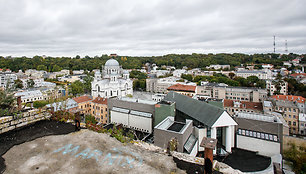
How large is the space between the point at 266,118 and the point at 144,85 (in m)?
57.3

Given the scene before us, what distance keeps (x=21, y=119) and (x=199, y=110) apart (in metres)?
17.1

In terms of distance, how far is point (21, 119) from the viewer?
7.75 meters

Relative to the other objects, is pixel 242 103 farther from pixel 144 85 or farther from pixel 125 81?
pixel 144 85

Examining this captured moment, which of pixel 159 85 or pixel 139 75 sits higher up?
pixel 139 75

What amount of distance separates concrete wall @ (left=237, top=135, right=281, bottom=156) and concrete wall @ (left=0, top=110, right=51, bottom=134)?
19.7m

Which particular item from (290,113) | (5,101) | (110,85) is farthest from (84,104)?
(290,113)

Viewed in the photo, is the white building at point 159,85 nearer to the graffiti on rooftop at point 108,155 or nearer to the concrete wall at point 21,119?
the concrete wall at point 21,119

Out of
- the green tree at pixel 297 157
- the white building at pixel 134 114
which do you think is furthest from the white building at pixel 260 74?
the white building at pixel 134 114

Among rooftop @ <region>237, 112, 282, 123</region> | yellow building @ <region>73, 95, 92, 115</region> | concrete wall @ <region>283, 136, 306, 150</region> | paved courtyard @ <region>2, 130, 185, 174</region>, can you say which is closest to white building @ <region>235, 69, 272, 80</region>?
concrete wall @ <region>283, 136, 306, 150</region>

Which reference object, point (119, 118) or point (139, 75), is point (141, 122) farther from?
point (139, 75)

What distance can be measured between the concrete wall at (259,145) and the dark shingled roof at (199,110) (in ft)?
14.2

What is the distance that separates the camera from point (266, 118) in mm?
20328

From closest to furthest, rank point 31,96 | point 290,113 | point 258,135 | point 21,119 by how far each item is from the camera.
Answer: point 21,119, point 258,135, point 290,113, point 31,96

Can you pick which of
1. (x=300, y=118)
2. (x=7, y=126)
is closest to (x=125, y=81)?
(x=300, y=118)
